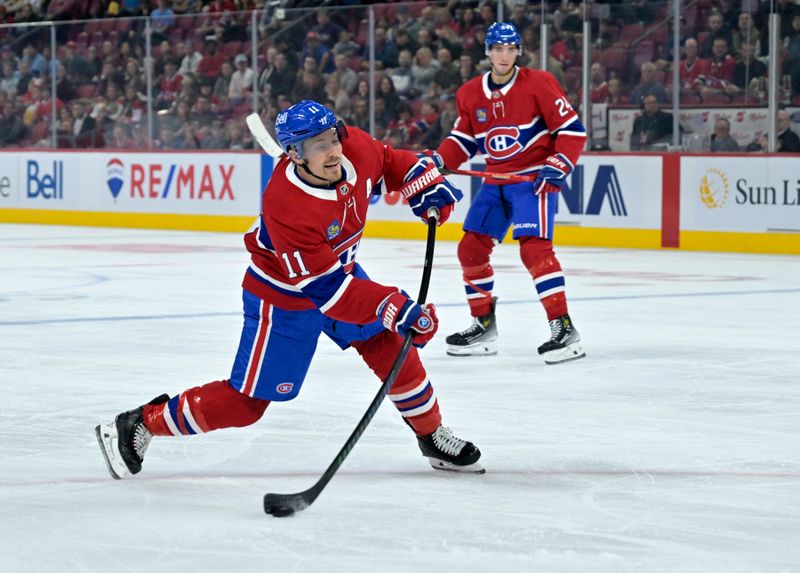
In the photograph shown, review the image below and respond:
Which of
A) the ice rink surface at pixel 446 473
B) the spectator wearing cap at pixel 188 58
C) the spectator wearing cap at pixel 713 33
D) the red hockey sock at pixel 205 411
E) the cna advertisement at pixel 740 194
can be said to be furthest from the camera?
the spectator wearing cap at pixel 188 58

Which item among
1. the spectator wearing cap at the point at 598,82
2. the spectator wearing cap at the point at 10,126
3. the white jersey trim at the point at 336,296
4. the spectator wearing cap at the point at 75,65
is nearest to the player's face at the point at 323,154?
the white jersey trim at the point at 336,296

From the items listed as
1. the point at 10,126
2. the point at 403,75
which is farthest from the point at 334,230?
the point at 10,126

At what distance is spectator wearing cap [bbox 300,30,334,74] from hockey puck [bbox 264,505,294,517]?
33.8ft

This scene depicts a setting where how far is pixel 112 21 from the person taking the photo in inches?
572

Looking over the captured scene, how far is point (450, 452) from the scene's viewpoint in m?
3.65

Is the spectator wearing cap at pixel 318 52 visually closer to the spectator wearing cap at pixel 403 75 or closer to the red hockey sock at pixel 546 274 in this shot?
the spectator wearing cap at pixel 403 75

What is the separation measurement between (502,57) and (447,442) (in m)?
2.70

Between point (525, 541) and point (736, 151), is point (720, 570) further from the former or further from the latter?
point (736, 151)

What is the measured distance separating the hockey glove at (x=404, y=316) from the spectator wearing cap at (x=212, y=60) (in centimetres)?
1092

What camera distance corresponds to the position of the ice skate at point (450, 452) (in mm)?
3639

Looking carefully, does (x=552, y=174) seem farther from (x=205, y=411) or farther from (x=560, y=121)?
(x=205, y=411)

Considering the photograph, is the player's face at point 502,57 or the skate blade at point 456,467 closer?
the skate blade at point 456,467

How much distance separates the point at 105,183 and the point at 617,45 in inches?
222

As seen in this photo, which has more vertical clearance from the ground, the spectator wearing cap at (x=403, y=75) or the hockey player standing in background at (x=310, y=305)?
the spectator wearing cap at (x=403, y=75)
